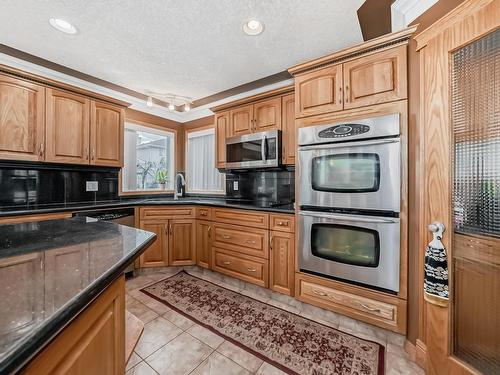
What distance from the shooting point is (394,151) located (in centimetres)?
169

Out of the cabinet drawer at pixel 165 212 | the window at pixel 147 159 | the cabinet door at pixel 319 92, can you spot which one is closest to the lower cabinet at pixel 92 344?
the cabinet door at pixel 319 92

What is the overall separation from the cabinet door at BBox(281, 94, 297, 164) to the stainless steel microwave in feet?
0.20

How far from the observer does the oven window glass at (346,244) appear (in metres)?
1.80

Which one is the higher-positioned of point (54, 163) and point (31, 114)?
point (31, 114)

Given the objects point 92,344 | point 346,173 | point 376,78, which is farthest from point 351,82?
point 92,344

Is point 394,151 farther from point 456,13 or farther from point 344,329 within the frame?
point 344,329

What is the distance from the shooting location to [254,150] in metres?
2.84

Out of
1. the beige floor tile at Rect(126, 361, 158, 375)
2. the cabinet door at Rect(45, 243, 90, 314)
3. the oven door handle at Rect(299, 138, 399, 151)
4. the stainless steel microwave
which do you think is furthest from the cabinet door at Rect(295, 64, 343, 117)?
the beige floor tile at Rect(126, 361, 158, 375)

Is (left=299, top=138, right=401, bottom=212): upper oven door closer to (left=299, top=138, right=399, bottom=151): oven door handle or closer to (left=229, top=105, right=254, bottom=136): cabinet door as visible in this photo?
(left=299, top=138, right=399, bottom=151): oven door handle

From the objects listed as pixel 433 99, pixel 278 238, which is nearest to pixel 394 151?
pixel 433 99

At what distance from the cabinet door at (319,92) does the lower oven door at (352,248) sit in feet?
3.10

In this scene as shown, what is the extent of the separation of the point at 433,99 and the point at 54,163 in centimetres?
355

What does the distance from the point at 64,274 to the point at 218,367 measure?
4.48 ft

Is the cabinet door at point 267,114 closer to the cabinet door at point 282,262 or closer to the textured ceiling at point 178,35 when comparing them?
the textured ceiling at point 178,35
